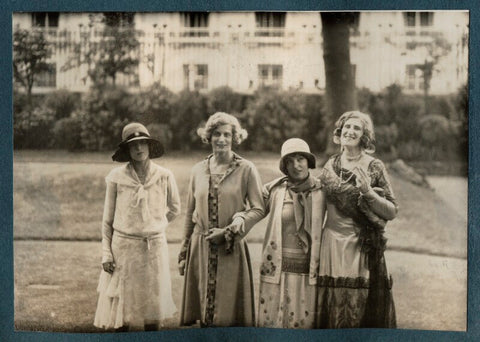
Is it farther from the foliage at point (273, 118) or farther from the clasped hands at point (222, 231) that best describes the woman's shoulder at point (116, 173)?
the foliage at point (273, 118)

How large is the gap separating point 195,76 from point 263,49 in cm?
41

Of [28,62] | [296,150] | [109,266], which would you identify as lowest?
[109,266]

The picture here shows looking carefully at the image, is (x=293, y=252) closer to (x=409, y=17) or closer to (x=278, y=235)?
(x=278, y=235)

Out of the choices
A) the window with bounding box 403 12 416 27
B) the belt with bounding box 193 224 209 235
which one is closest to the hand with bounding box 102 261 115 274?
the belt with bounding box 193 224 209 235

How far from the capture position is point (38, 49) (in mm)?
4148

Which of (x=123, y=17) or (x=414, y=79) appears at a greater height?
(x=123, y=17)

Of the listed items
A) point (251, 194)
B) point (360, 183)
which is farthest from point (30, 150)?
point (360, 183)

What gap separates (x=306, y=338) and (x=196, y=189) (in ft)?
3.38

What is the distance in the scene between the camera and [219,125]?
4098 millimetres

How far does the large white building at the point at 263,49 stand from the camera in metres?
4.09

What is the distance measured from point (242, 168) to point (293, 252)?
0.54 m

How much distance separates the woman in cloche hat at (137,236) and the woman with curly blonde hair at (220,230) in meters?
0.12

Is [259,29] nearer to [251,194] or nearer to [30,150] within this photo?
[251,194]

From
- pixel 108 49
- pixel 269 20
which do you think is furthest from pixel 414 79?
pixel 108 49
